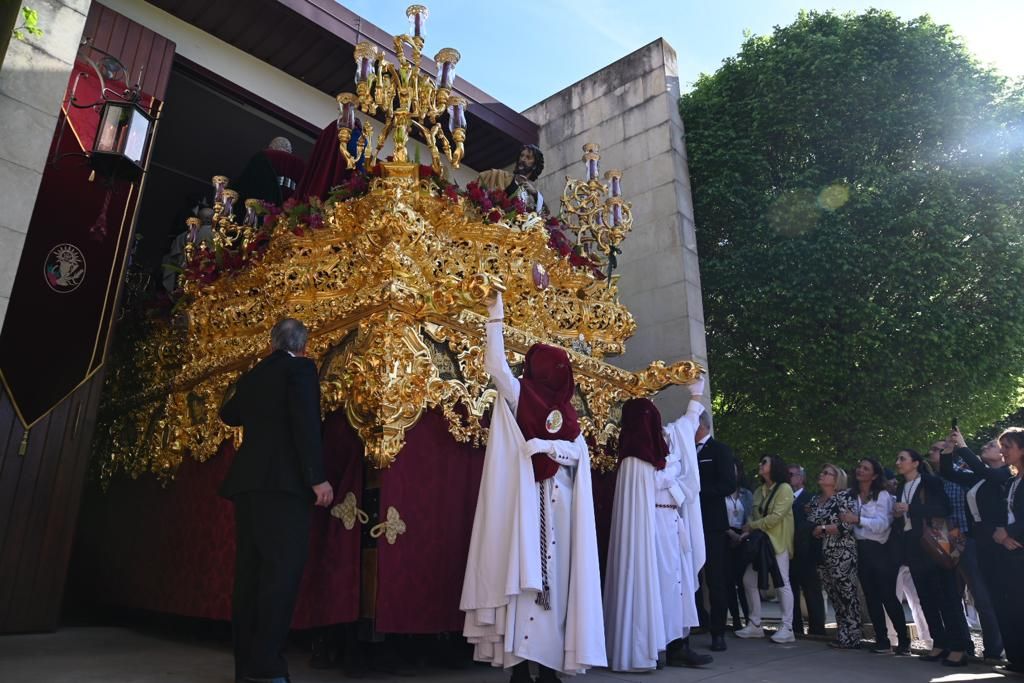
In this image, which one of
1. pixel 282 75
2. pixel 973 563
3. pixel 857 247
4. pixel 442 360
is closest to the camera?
pixel 442 360

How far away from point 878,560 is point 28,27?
7.20 metres

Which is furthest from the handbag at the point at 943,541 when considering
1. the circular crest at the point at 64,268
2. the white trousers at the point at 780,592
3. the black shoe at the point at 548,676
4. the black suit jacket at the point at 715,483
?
the circular crest at the point at 64,268

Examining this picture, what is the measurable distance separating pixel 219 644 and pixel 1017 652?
590 cm

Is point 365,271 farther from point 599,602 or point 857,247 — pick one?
point 857,247

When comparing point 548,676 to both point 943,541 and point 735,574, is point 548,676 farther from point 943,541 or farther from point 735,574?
point 735,574

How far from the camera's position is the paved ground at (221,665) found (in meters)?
4.32

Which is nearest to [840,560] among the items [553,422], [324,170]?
[553,422]

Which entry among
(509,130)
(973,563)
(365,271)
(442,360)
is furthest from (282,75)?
(973,563)

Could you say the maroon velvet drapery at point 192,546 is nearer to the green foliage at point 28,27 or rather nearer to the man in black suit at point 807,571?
the green foliage at point 28,27

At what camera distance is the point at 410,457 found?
191 inches

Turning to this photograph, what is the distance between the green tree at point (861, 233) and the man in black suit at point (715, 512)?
526cm

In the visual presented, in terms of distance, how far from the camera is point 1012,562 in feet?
17.4

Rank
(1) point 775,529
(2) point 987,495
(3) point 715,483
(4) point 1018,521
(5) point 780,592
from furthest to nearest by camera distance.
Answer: (1) point 775,529, (5) point 780,592, (3) point 715,483, (2) point 987,495, (4) point 1018,521

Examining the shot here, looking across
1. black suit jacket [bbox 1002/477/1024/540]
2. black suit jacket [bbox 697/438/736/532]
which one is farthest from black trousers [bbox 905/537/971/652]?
black suit jacket [bbox 697/438/736/532]
